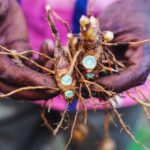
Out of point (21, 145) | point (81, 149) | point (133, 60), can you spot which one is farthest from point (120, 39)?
point (81, 149)

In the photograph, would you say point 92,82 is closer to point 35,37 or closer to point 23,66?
point 23,66

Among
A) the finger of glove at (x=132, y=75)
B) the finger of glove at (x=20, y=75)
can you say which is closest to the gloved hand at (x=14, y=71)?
the finger of glove at (x=20, y=75)

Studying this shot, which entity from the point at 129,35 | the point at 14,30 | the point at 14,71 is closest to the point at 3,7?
the point at 14,30

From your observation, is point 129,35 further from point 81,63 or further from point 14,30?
point 14,30

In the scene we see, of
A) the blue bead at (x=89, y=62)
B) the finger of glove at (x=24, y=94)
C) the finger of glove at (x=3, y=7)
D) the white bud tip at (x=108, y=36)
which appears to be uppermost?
the finger of glove at (x=3, y=7)

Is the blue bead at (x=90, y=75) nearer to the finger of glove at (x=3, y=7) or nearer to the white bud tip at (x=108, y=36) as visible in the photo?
the white bud tip at (x=108, y=36)
